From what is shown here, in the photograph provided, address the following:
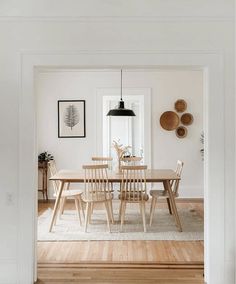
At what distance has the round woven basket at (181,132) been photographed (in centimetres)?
641

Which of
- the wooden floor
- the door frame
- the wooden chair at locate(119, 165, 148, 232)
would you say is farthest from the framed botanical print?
the door frame

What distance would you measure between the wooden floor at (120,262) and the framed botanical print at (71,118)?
2928 millimetres

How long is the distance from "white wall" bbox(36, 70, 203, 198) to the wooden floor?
2.65m

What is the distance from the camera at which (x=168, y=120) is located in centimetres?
641

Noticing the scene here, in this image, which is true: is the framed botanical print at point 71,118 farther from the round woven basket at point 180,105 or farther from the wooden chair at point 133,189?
the wooden chair at point 133,189

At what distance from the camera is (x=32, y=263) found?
274cm

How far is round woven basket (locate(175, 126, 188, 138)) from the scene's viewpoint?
21.0 feet

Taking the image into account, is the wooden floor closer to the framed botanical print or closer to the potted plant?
the potted plant

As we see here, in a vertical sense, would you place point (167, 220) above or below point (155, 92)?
below

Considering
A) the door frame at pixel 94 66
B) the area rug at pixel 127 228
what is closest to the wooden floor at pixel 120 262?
the area rug at pixel 127 228
